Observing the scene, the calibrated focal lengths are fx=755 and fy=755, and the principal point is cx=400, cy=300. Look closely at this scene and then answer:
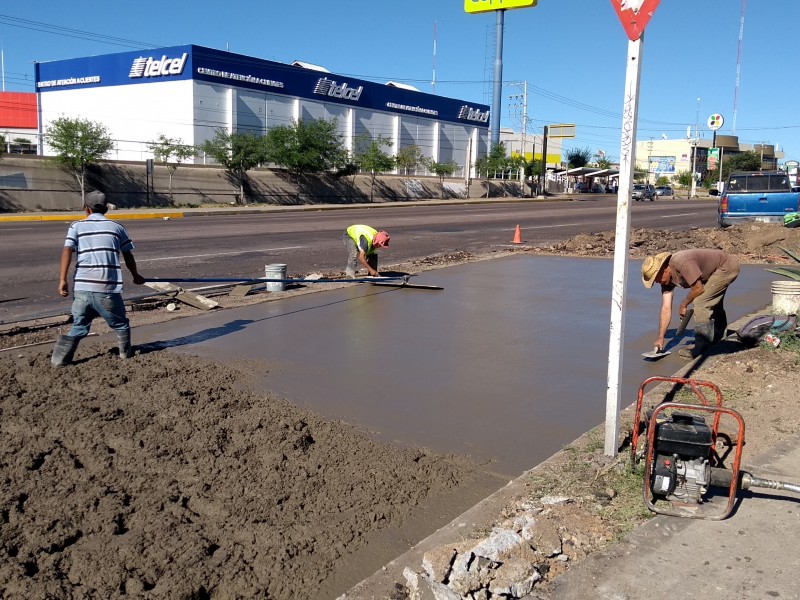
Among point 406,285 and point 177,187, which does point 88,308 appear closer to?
point 406,285

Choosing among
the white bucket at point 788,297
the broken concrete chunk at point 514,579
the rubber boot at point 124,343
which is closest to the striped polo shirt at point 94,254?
the rubber boot at point 124,343


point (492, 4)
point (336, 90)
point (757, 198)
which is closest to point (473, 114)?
point (492, 4)

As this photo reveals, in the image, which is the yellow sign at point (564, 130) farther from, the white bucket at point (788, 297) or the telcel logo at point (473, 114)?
the white bucket at point (788, 297)

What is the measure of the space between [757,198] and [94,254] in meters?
21.5

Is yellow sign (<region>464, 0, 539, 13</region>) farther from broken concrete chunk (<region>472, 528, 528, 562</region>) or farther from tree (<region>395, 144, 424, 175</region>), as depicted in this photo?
broken concrete chunk (<region>472, 528, 528, 562</region>)

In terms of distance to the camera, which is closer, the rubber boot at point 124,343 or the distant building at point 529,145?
the rubber boot at point 124,343

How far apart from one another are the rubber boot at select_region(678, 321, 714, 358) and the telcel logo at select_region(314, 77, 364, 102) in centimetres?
5311

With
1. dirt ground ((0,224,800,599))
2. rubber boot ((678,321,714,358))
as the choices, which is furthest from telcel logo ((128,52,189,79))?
rubber boot ((678,321,714,358))

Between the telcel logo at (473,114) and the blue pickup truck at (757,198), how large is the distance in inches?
2065

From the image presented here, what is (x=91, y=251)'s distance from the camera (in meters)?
6.73

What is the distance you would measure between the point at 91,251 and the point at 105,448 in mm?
2537

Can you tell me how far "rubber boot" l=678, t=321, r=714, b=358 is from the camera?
25.1 ft

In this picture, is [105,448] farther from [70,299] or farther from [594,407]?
[70,299]

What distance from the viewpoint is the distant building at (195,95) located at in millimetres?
48938
